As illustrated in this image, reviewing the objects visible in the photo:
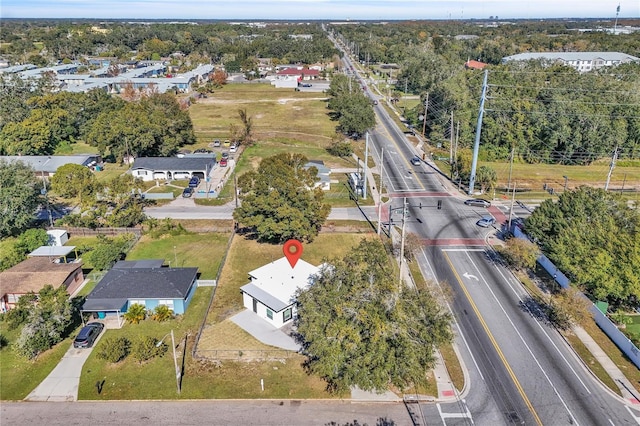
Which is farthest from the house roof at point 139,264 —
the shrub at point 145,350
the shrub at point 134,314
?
the shrub at point 145,350

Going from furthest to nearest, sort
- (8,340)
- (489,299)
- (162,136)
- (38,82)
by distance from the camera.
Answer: (38,82)
(162,136)
(489,299)
(8,340)

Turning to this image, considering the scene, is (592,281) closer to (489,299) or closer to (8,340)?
(489,299)

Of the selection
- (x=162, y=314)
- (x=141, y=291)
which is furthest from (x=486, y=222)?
(x=141, y=291)

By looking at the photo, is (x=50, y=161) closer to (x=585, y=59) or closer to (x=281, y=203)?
(x=281, y=203)

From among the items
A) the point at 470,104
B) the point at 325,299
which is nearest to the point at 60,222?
the point at 325,299

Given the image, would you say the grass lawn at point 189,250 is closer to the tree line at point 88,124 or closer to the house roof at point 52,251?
the house roof at point 52,251

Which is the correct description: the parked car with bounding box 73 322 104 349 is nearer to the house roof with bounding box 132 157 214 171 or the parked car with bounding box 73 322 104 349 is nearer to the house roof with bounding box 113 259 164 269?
the house roof with bounding box 113 259 164 269
